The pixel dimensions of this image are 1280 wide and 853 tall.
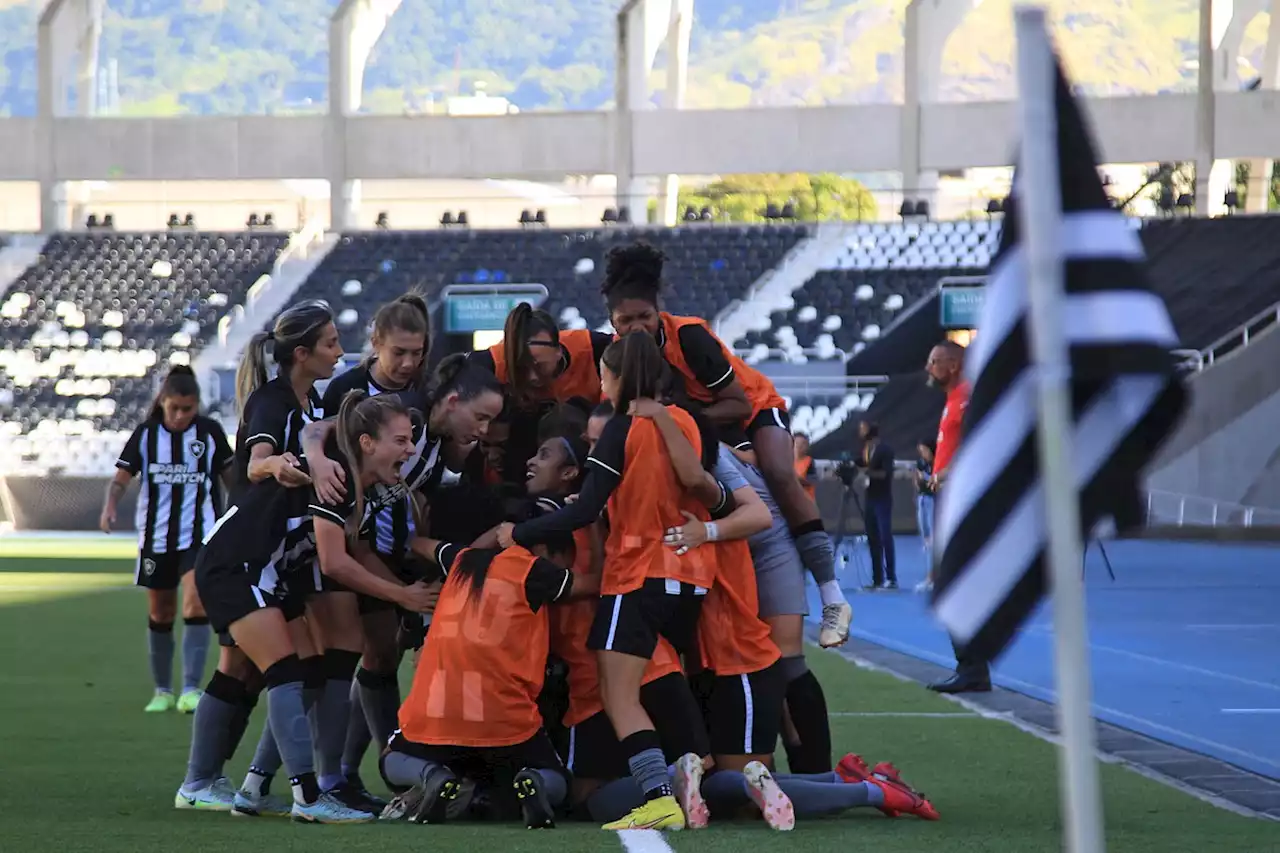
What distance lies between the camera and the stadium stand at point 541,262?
41188 millimetres

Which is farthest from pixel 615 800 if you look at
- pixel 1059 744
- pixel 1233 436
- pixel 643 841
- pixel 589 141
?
pixel 589 141

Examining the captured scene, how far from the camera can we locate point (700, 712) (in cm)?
655

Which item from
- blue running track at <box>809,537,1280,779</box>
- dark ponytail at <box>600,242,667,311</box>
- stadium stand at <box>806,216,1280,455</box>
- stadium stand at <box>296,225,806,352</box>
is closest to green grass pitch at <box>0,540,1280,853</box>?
blue running track at <box>809,537,1280,779</box>

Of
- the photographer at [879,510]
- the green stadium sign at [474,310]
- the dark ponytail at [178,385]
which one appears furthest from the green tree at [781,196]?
the dark ponytail at [178,385]

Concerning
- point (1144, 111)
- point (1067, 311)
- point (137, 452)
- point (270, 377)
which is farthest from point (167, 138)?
point (1067, 311)

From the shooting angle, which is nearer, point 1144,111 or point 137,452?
point 137,452

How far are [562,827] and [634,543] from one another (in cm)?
95

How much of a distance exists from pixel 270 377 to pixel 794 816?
94.7 inches

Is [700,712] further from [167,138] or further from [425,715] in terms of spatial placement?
[167,138]

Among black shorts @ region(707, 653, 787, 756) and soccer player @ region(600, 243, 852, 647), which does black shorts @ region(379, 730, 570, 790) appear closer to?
black shorts @ region(707, 653, 787, 756)

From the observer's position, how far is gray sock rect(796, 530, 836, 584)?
6.90 m

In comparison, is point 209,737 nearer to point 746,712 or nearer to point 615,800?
point 615,800

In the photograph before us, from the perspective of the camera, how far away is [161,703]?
10094mm

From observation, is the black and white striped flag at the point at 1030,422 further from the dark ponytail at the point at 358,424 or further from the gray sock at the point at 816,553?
the gray sock at the point at 816,553
